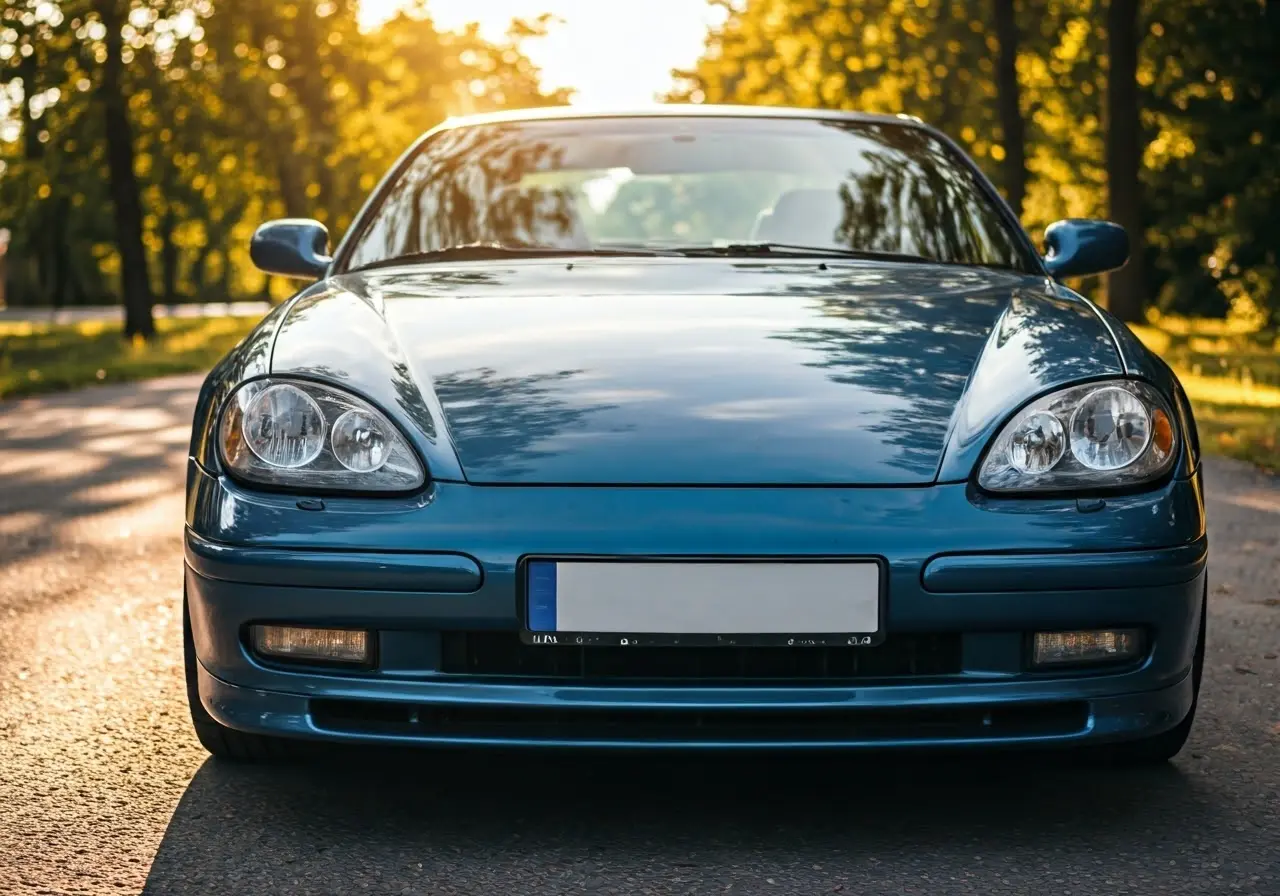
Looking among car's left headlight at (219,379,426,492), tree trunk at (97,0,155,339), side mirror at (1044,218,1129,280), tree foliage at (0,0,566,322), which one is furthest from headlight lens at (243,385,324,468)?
tree foliage at (0,0,566,322)

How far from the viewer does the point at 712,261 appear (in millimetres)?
4086

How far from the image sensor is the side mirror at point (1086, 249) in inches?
175

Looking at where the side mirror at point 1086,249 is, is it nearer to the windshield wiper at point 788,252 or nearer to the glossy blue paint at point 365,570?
the windshield wiper at point 788,252

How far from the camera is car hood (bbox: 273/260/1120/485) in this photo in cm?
302

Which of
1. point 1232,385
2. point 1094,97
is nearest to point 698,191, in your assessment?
point 1232,385

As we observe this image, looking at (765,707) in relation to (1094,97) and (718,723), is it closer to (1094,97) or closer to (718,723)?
(718,723)

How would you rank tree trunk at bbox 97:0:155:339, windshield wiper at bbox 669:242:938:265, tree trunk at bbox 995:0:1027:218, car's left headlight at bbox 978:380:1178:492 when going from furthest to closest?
tree trunk at bbox 97:0:155:339, tree trunk at bbox 995:0:1027:218, windshield wiper at bbox 669:242:938:265, car's left headlight at bbox 978:380:1178:492

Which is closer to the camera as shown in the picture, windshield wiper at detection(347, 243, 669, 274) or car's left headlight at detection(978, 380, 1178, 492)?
car's left headlight at detection(978, 380, 1178, 492)

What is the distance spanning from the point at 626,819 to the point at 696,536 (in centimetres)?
60

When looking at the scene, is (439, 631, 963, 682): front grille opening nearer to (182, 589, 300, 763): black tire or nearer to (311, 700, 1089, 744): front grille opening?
(311, 700, 1089, 744): front grille opening

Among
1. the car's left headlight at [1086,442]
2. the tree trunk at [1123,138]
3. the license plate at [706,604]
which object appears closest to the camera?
the license plate at [706,604]

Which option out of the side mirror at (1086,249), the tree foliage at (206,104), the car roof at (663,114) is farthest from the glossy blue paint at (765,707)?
the tree foliage at (206,104)

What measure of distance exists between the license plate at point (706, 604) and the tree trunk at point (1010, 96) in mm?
20705

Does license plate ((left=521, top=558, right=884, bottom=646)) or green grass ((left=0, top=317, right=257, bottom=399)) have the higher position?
license plate ((left=521, top=558, right=884, bottom=646))
